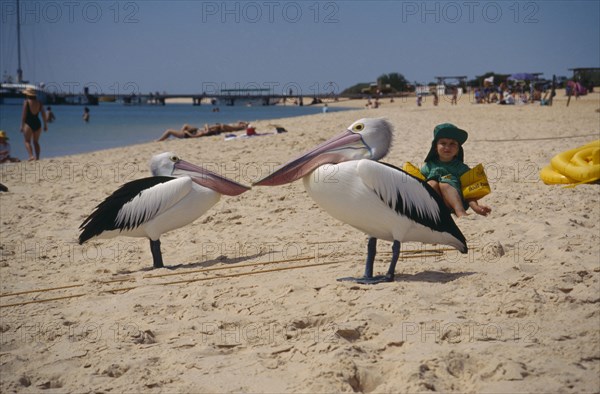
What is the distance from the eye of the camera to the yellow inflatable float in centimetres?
717

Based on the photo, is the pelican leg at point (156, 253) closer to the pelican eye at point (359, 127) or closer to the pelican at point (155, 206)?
the pelican at point (155, 206)

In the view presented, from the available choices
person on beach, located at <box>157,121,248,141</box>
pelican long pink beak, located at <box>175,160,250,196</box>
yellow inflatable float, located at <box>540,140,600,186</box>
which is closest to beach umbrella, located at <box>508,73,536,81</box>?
person on beach, located at <box>157,121,248,141</box>

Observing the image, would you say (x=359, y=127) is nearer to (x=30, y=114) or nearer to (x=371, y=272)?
(x=371, y=272)

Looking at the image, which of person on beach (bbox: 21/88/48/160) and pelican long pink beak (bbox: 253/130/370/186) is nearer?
pelican long pink beak (bbox: 253/130/370/186)

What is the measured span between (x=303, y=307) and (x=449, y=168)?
1.54 metres

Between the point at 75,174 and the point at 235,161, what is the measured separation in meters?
2.89

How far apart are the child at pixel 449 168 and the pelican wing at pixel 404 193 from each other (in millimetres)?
134

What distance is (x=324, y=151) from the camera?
13.8 ft

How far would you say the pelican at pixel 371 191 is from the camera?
4.01 metres

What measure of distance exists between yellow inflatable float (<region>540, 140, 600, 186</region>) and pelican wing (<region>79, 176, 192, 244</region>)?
463 centimetres

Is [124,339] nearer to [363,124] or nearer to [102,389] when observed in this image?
[102,389]

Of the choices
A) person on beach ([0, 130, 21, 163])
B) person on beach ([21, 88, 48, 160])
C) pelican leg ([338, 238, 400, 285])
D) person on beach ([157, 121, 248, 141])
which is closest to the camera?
pelican leg ([338, 238, 400, 285])

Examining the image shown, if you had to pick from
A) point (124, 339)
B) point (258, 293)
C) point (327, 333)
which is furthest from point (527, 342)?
point (124, 339)

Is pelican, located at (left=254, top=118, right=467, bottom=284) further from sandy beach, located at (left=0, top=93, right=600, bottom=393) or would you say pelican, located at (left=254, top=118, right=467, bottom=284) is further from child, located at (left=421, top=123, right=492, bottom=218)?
sandy beach, located at (left=0, top=93, right=600, bottom=393)
